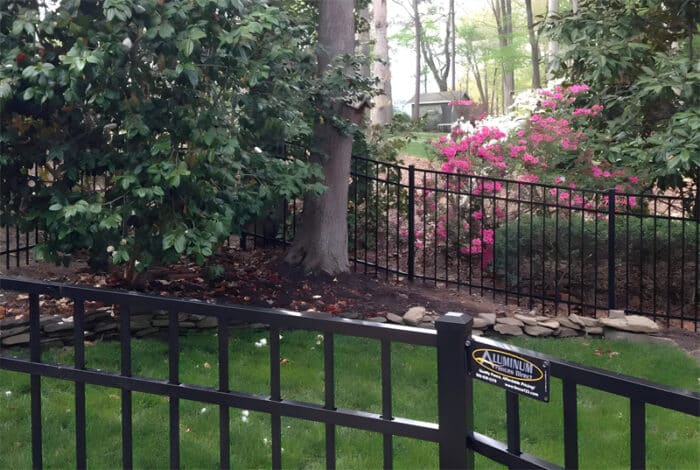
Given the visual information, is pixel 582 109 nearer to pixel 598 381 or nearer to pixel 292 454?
pixel 292 454

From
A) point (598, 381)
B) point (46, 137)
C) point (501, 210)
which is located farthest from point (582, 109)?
point (598, 381)

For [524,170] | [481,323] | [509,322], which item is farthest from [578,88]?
[481,323]

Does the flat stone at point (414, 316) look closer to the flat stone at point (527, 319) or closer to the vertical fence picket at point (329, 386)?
the flat stone at point (527, 319)

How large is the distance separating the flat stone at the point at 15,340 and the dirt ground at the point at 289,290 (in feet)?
1.77

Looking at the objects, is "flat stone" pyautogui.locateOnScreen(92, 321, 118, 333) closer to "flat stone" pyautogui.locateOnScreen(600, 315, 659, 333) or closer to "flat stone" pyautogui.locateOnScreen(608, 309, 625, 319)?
"flat stone" pyautogui.locateOnScreen(600, 315, 659, 333)

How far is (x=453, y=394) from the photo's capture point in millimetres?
2316

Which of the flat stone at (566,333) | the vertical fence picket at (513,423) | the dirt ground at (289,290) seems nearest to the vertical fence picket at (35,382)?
the vertical fence picket at (513,423)

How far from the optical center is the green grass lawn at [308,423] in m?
4.11

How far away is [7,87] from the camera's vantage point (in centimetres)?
505

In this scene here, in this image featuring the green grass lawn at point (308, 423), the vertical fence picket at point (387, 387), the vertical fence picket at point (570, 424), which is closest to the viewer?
the vertical fence picket at point (570, 424)

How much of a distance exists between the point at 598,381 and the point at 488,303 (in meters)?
5.85

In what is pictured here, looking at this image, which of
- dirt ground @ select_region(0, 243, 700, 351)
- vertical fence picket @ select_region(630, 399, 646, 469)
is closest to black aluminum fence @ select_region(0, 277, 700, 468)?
vertical fence picket @ select_region(630, 399, 646, 469)

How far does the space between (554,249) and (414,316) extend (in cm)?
225

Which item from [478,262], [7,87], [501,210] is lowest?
[478,262]
